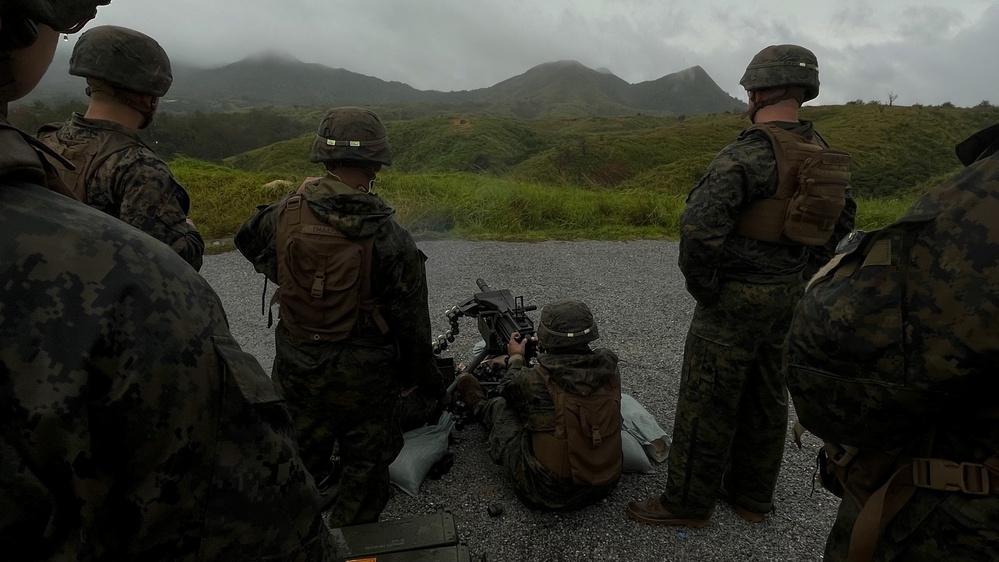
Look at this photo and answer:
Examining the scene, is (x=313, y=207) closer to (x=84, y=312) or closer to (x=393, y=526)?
(x=393, y=526)

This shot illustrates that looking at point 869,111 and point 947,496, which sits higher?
point 869,111

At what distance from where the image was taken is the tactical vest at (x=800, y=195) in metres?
2.67

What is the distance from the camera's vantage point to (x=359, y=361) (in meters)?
2.71

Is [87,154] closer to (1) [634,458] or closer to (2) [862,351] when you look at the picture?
(2) [862,351]

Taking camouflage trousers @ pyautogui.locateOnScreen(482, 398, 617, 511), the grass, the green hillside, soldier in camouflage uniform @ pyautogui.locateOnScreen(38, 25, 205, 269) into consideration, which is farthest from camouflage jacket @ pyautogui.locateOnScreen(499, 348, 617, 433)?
the green hillside

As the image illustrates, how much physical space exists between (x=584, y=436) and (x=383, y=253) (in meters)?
1.44

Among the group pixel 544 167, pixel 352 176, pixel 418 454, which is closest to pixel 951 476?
pixel 352 176

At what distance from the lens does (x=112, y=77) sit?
2.62 metres

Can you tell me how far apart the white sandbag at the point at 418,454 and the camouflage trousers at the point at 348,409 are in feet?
1.47

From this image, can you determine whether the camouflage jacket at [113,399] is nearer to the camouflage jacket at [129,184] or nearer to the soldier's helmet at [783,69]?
the camouflage jacket at [129,184]

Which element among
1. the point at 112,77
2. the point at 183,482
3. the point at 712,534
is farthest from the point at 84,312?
the point at 712,534

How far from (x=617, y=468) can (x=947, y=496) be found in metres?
1.94

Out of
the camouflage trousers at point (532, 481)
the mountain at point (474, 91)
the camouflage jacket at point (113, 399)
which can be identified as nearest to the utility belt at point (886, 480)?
the camouflage jacket at point (113, 399)

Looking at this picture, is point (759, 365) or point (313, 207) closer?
point (313, 207)
